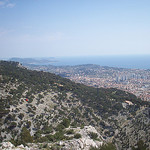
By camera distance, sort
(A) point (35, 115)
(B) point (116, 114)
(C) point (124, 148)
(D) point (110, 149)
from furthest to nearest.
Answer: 1. (B) point (116, 114)
2. (A) point (35, 115)
3. (C) point (124, 148)
4. (D) point (110, 149)

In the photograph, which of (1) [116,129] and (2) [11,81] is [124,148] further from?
(2) [11,81]

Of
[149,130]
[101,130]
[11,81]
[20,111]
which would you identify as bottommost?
[101,130]

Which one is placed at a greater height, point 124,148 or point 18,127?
point 18,127

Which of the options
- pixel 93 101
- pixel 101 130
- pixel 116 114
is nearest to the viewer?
pixel 101 130

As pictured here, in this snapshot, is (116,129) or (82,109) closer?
(116,129)

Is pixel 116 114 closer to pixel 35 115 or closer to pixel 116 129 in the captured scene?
pixel 116 129

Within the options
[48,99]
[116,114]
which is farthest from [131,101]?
[48,99]
